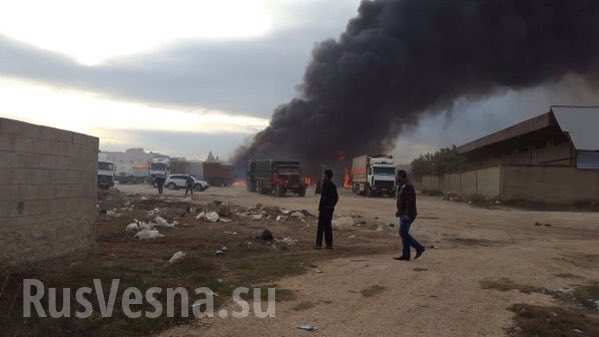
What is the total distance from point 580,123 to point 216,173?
125 ft

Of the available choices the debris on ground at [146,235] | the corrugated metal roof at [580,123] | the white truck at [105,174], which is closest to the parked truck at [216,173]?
the white truck at [105,174]

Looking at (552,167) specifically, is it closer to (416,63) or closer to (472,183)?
(472,183)

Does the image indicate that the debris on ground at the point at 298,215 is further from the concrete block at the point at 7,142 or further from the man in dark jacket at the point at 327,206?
the concrete block at the point at 7,142

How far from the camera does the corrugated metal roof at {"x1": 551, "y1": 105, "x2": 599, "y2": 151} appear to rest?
34344 millimetres

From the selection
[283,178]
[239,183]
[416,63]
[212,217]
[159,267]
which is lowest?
[159,267]

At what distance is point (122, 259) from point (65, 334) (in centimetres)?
403

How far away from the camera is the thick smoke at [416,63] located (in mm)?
43781

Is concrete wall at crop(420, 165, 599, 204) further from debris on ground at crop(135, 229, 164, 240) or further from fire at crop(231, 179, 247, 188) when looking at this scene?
fire at crop(231, 179, 247, 188)

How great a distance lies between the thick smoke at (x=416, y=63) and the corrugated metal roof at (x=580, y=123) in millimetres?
8332

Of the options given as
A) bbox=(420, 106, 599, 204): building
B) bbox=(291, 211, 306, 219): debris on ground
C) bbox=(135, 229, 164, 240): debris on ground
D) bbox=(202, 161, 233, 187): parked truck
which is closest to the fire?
bbox=(202, 161, 233, 187): parked truck

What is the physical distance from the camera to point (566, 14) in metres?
43.5

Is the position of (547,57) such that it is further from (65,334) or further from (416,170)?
(65,334)

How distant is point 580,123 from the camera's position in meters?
35.2

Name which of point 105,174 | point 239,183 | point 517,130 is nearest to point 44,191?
point 105,174
